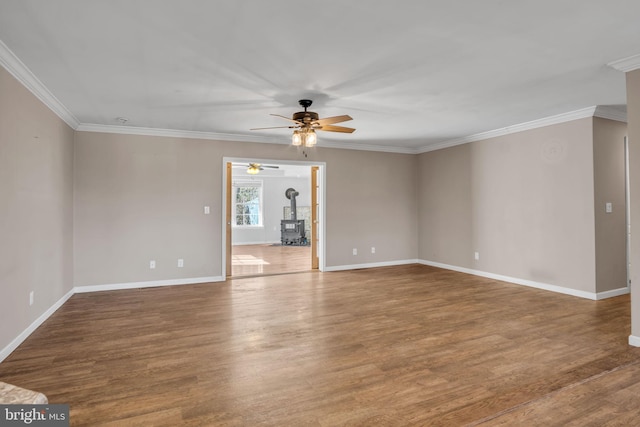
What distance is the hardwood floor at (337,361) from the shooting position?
204 centimetres

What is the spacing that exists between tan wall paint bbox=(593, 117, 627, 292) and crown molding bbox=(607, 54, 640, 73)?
1653 millimetres

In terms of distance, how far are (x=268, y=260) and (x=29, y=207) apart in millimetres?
5032

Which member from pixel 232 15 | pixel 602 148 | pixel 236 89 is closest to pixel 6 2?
pixel 232 15

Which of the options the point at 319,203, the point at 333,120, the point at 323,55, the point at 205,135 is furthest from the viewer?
the point at 319,203

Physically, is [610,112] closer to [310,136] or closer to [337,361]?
[310,136]

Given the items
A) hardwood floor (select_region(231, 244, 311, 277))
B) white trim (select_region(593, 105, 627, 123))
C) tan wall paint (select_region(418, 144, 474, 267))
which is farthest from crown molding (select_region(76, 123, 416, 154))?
white trim (select_region(593, 105, 627, 123))

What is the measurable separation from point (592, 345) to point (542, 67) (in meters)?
2.43

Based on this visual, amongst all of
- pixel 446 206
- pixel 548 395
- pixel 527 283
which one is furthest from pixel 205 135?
pixel 527 283

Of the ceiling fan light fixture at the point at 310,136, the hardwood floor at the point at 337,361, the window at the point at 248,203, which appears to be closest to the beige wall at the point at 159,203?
the hardwood floor at the point at 337,361

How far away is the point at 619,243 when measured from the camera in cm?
464

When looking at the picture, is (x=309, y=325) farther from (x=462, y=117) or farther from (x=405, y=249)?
(x=405, y=249)

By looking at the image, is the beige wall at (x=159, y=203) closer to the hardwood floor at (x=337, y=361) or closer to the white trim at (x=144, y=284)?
the white trim at (x=144, y=284)

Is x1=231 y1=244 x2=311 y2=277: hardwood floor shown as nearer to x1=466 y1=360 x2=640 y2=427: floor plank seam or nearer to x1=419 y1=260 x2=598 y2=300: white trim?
x1=419 y1=260 x2=598 y2=300: white trim

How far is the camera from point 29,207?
3344mm
